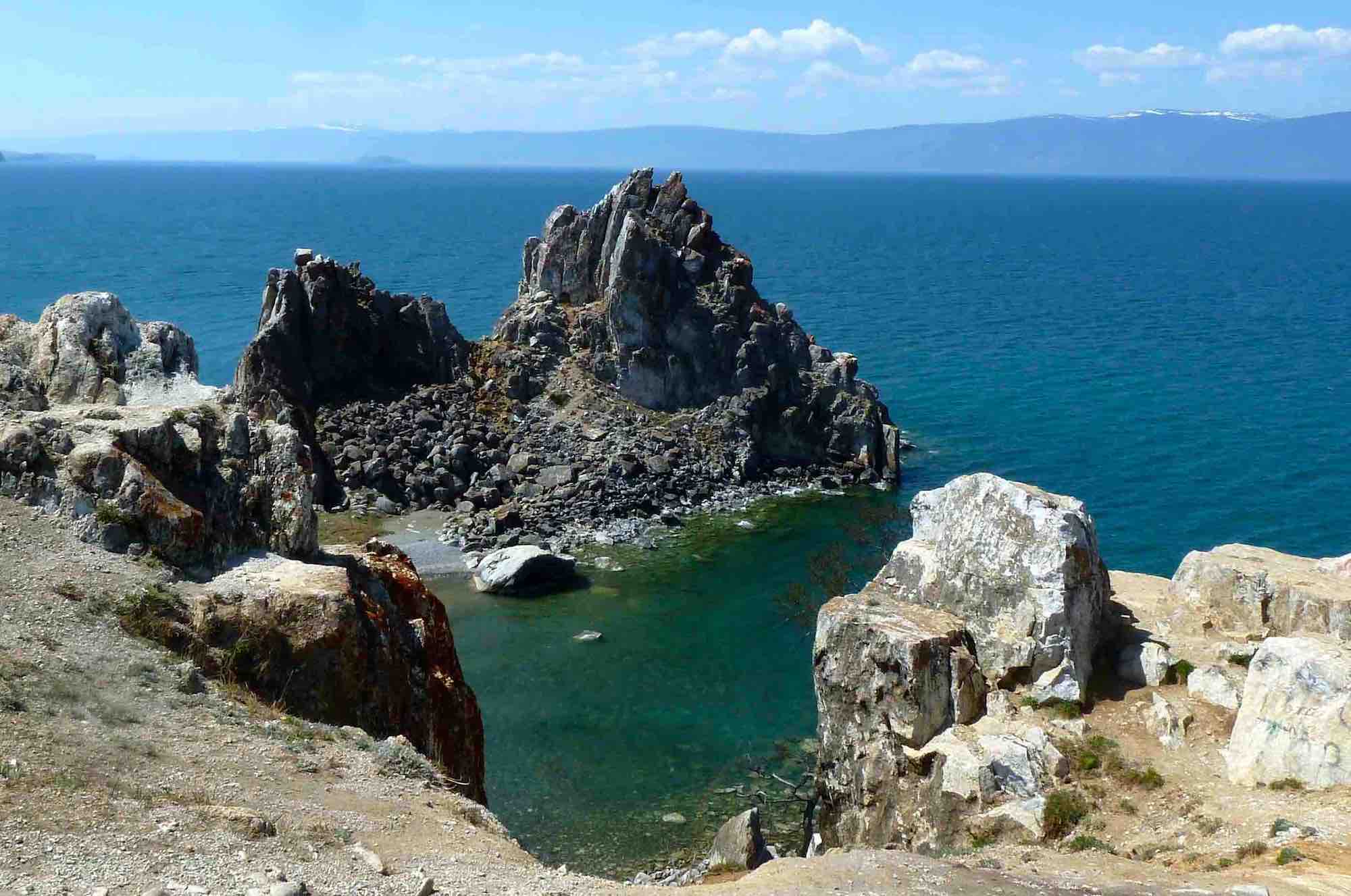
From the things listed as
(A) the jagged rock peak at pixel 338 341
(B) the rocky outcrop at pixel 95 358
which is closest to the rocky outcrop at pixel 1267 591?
(B) the rocky outcrop at pixel 95 358

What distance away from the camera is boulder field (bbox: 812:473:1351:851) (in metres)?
24.4

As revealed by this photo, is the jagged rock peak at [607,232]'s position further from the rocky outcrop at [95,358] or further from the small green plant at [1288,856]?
the small green plant at [1288,856]

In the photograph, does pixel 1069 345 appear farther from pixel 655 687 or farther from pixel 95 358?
pixel 95 358

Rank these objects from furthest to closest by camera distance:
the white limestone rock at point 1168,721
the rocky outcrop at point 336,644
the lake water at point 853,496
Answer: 1. the lake water at point 853,496
2. the white limestone rock at point 1168,721
3. the rocky outcrop at point 336,644

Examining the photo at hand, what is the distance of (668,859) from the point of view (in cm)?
3356

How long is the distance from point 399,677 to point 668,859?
492 inches

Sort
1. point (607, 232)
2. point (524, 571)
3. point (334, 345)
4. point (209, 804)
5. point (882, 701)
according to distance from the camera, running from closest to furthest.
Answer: point (209, 804) → point (882, 701) → point (524, 571) → point (334, 345) → point (607, 232)

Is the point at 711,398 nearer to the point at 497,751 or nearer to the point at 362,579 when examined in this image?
the point at 497,751

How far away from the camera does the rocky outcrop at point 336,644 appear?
873 inches

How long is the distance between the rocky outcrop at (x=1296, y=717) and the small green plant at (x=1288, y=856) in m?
2.58

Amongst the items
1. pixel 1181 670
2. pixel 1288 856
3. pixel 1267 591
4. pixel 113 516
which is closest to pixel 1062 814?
pixel 1288 856

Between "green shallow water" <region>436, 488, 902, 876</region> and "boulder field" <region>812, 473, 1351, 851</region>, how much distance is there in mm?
6942

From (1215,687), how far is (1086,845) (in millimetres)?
6238

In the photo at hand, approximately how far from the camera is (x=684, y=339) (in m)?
76.2
